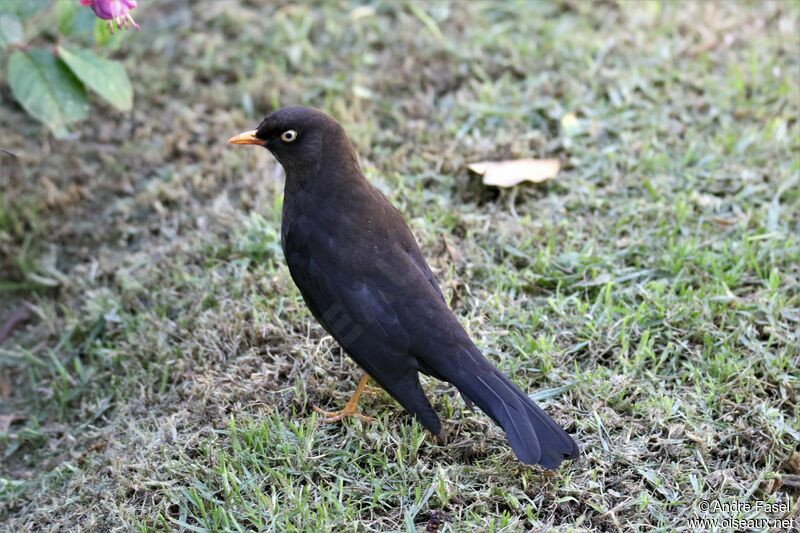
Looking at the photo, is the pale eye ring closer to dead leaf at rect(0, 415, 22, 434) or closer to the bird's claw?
the bird's claw

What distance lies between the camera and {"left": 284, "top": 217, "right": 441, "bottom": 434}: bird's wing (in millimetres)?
3945

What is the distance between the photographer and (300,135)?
4.52m

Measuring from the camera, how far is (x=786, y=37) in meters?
6.86

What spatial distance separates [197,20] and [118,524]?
4776 mm

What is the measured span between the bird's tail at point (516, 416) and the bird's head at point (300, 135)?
51.7 inches

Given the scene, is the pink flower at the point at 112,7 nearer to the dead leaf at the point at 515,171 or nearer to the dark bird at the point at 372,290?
the dark bird at the point at 372,290

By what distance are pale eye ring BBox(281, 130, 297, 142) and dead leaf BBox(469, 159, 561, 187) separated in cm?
148

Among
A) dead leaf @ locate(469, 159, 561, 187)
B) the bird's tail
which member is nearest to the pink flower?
the bird's tail

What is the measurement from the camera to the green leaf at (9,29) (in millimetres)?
5000

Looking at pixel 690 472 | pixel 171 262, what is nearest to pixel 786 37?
pixel 690 472

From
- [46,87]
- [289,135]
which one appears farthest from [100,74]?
[289,135]

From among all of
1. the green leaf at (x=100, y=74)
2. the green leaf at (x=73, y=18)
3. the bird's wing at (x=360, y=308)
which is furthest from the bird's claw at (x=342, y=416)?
the green leaf at (x=73, y=18)

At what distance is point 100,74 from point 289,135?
164 cm

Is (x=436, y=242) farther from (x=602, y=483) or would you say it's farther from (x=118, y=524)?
(x=118, y=524)
